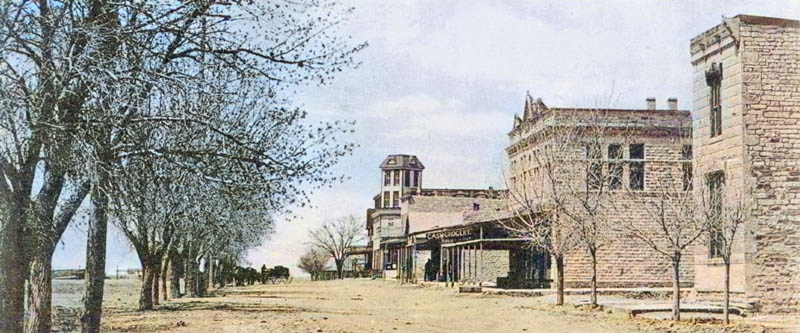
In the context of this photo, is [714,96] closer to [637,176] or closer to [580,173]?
[580,173]

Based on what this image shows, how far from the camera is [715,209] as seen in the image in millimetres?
19125

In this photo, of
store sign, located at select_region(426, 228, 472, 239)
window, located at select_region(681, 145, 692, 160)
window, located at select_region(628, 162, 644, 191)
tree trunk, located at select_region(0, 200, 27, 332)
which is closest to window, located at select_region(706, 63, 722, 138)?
window, located at select_region(681, 145, 692, 160)

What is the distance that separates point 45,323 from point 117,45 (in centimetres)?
451

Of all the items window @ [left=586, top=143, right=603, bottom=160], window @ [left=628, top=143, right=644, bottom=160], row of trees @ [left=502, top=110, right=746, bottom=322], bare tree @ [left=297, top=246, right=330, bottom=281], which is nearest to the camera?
row of trees @ [left=502, top=110, right=746, bottom=322]

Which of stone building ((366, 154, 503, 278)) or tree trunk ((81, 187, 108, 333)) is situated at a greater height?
stone building ((366, 154, 503, 278))

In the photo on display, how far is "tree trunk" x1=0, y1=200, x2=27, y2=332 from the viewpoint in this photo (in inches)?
360

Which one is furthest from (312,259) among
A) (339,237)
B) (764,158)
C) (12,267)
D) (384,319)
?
(12,267)

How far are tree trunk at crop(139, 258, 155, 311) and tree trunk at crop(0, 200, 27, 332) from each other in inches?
558

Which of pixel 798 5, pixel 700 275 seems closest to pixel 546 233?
pixel 700 275

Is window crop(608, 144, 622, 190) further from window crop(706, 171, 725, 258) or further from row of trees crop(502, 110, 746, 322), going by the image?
window crop(706, 171, 725, 258)

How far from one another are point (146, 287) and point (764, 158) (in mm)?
15589

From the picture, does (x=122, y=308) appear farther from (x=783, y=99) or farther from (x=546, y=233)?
(x=783, y=99)

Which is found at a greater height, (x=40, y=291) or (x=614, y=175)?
(x=614, y=175)

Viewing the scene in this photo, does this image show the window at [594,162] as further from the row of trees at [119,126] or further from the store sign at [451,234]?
the row of trees at [119,126]
